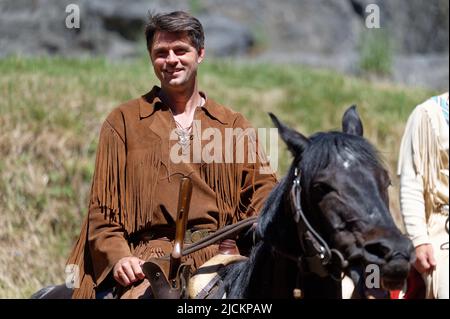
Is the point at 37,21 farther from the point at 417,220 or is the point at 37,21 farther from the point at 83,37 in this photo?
the point at 417,220

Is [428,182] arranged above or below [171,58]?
below

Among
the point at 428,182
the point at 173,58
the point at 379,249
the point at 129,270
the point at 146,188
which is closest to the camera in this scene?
the point at 379,249

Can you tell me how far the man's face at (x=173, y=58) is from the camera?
4.99 m

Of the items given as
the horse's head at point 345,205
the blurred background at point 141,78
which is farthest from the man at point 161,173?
the blurred background at point 141,78

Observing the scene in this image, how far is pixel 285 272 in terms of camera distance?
4.29 m

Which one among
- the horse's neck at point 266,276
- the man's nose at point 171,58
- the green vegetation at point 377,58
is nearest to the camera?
the horse's neck at point 266,276

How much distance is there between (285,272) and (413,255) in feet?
2.39

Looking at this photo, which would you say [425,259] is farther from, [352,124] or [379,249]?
[379,249]

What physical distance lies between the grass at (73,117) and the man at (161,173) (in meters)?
3.75

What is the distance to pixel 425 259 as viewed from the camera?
586 cm

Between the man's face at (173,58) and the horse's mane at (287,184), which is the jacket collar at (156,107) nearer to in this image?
the man's face at (173,58)

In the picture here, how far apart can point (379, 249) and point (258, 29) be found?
15701mm

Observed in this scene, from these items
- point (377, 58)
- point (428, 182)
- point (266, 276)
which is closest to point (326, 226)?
point (266, 276)

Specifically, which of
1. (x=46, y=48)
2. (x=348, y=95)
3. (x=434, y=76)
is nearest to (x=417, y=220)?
(x=348, y=95)
